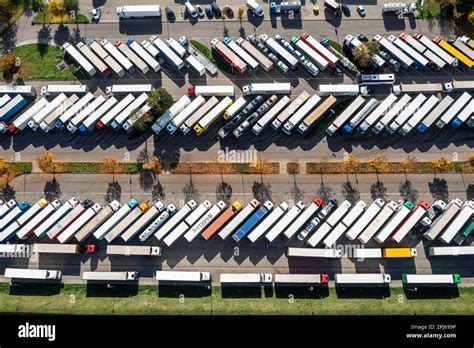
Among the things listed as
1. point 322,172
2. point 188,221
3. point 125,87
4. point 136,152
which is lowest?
point 188,221

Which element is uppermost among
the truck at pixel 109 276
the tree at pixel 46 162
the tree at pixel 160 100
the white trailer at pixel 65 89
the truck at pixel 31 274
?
the white trailer at pixel 65 89

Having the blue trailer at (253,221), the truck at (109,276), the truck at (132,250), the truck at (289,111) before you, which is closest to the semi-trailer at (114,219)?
the truck at (132,250)

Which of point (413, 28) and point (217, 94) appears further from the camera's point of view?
point (413, 28)

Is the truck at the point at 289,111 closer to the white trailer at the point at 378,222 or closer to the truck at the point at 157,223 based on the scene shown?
the white trailer at the point at 378,222

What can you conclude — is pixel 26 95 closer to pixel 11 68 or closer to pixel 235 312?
pixel 11 68

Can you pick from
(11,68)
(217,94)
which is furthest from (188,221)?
(11,68)
